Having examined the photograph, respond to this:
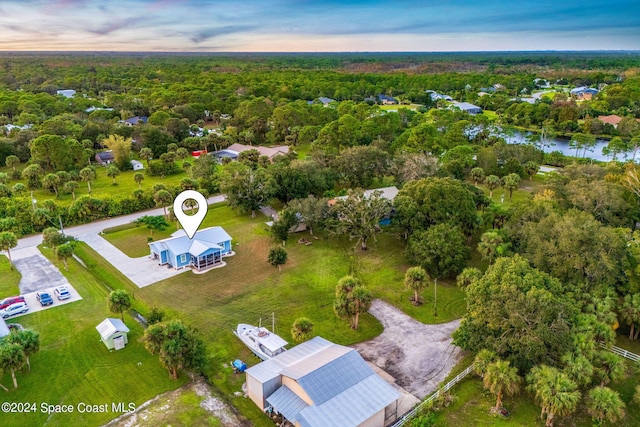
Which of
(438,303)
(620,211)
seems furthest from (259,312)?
(620,211)

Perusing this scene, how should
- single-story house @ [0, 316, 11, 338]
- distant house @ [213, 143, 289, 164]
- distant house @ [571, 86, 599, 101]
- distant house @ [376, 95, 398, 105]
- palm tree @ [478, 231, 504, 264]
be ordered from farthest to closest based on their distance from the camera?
1. distant house @ [376, 95, 398, 105]
2. distant house @ [571, 86, 599, 101]
3. distant house @ [213, 143, 289, 164]
4. palm tree @ [478, 231, 504, 264]
5. single-story house @ [0, 316, 11, 338]

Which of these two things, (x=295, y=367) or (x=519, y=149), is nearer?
(x=295, y=367)

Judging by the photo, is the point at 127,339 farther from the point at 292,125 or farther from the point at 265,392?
the point at 292,125

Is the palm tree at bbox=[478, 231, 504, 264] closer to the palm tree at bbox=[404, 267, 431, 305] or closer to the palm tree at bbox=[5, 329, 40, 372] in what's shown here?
the palm tree at bbox=[404, 267, 431, 305]

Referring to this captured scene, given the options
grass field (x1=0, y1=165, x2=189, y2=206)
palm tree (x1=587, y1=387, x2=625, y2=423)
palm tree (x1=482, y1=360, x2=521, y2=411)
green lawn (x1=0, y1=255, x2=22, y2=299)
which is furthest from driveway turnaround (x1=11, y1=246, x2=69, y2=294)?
palm tree (x1=587, y1=387, x2=625, y2=423)

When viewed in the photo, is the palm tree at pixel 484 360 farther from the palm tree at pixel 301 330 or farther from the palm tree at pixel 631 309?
the palm tree at pixel 631 309

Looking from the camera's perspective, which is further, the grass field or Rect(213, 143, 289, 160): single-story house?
Rect(213, 143, 289, 160): single-story house

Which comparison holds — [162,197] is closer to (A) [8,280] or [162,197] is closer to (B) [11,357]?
(A) [8,280]

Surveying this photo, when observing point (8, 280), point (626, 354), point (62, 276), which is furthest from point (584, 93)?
point (8, 280)
